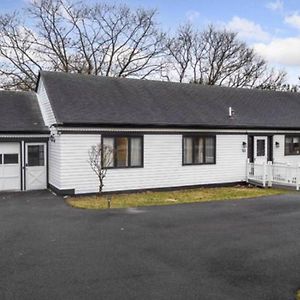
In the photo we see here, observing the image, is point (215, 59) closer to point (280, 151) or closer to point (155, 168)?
point (280, 151)

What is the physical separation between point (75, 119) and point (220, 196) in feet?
21.3

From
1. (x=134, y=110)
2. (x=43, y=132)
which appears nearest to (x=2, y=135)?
(x=43, y=132)

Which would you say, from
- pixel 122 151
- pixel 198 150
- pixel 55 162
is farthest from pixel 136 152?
pixel 55 162

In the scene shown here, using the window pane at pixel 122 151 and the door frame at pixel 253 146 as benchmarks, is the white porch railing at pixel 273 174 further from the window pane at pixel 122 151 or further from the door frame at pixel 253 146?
the window pane at pixel 122 151

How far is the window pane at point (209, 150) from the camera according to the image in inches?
652

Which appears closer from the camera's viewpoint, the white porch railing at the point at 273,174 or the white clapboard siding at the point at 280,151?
the white porch railing at the point at 273,174

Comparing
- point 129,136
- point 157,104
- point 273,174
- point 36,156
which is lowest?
point 273,174

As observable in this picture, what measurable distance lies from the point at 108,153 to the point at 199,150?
179 inches

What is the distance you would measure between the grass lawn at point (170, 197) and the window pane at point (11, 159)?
3571mm

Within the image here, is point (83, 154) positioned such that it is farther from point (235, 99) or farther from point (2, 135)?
point (235, 99)

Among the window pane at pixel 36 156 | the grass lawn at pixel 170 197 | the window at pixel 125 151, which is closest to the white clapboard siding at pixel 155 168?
A: the window at pixel 125 151

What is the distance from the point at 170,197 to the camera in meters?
13.7

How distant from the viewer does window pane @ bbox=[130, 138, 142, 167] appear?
49.2 ft

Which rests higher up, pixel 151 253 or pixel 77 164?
pixel 77 164
